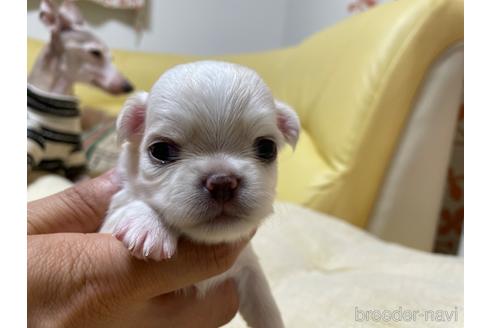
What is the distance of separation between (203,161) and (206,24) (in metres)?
3.91

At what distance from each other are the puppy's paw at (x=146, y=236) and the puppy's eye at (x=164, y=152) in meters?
0.12

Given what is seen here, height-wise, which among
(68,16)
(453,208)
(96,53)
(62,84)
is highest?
(68,16)

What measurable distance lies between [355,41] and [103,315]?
215cm

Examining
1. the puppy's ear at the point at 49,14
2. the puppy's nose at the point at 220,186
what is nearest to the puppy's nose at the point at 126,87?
the puppy's ear at the point at 49,14

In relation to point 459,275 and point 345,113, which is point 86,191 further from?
point 345,113

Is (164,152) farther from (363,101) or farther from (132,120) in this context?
(363,101)

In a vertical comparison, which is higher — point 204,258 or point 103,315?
point 204,258

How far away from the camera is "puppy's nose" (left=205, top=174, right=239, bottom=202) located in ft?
2.69

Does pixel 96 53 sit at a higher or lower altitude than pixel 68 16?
lower

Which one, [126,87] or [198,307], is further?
[126,87]

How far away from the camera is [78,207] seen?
1.17 metres

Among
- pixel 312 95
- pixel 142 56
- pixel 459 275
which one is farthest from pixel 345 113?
pixel 142 56

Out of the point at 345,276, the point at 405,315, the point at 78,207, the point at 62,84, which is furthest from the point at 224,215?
the point at 62,84

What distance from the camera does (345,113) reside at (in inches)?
93.1
